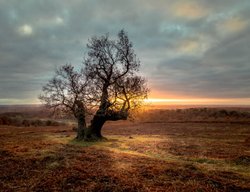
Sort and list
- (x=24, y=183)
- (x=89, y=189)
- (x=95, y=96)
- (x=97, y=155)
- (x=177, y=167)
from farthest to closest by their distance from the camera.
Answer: (x=95, y=96) → (x=97, y=155) → (x=177, y=167) → (x=24, y=183) → (x=89, y=189)

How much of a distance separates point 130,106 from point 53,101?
1061cm

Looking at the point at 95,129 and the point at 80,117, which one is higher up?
the point at 80,117

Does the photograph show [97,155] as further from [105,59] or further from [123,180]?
[105,59]

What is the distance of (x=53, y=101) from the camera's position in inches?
1399

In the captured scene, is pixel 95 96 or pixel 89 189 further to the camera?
pixel 95 96

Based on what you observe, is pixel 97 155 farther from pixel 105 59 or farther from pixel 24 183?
pixel 105 59

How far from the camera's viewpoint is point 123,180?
45.9 ft

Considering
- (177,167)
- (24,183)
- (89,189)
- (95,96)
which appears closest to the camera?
(89,189)

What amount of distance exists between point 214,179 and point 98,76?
23.4m

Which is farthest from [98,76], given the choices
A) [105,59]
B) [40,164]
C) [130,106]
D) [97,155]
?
[40,164]

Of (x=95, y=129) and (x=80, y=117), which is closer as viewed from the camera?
(x=80, y=117)

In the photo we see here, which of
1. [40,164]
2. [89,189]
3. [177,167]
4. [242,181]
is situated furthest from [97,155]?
[242,181]

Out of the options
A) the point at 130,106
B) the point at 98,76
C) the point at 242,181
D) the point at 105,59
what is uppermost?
the point at 105,59

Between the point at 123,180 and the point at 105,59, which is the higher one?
the point at 105,59
